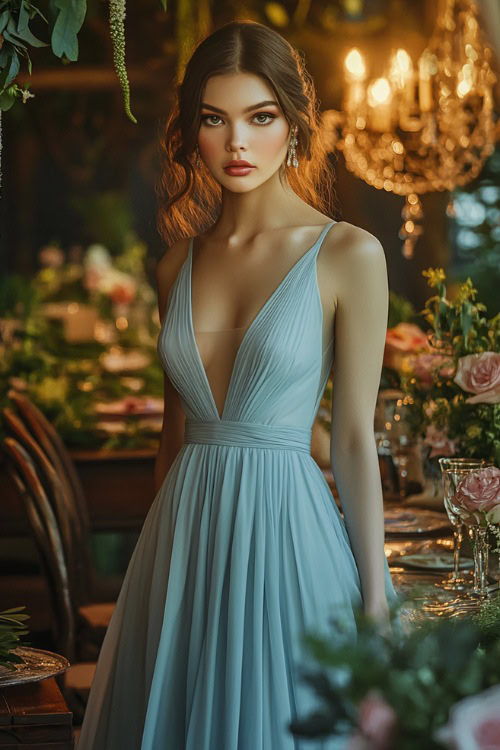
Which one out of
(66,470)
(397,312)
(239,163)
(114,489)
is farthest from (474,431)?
(114,489)

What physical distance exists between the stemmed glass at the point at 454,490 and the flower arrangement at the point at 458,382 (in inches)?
4.7

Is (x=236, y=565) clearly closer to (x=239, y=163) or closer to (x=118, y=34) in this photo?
(x=239, y=163)

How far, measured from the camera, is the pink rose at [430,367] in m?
2.36

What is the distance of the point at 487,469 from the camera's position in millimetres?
1930

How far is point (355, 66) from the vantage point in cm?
480

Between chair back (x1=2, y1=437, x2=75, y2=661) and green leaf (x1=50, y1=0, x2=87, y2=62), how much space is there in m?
1.64

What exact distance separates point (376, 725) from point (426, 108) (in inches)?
170

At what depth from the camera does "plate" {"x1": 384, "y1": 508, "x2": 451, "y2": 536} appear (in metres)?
2.49

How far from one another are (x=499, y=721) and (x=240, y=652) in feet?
3.22

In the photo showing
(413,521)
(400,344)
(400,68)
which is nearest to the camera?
(413,521)

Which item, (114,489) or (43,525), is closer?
(43,525)

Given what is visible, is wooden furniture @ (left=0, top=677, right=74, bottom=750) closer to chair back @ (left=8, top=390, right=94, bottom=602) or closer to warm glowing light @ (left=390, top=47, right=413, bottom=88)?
chair back @ (left=8, top=390, right=94, bottom=602)

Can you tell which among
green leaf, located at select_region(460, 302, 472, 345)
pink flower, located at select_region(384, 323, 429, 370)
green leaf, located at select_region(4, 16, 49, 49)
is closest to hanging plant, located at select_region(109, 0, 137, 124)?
green leaf, located at select_region(4, 16, 49, 49)

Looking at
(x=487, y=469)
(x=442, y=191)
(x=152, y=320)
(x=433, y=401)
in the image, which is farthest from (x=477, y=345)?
(x=442, y=191)
